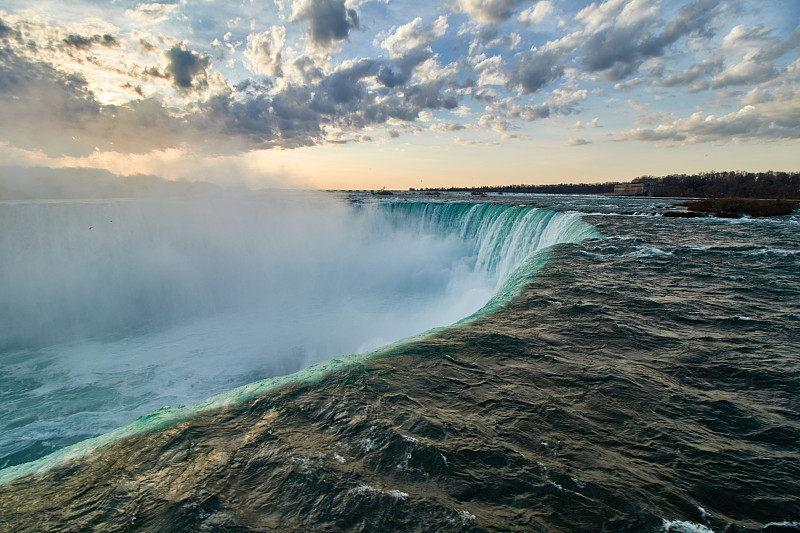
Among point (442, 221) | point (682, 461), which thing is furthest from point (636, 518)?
point (442, 221)

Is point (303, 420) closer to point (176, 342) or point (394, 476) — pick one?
point (394, 476)

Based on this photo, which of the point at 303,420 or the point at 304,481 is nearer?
the point at 304,481

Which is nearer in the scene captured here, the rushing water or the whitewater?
the rushing water

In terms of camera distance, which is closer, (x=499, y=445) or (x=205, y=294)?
(x=499, y=445)

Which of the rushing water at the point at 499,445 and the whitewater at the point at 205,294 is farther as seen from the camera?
the whitewater at the point at 205,294

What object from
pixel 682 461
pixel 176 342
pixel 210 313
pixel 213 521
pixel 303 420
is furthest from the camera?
pixel 210 313
